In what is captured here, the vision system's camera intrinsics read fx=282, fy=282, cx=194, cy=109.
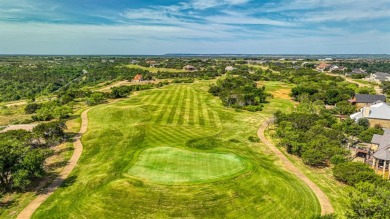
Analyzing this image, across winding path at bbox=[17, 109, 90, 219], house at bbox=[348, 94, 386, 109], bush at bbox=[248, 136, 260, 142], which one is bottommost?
bush at bbox=[248, 136, 260, 142]

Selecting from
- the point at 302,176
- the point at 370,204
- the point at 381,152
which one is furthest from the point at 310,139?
the point at 370,204

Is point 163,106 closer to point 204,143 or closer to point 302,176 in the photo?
point 204,143

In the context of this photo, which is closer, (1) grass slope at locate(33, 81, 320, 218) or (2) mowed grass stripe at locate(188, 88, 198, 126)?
(1) grass slope at locate(33, 81, 320, 218)

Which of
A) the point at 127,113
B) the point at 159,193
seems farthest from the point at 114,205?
the point at 127,113

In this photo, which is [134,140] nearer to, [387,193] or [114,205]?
[114,205]

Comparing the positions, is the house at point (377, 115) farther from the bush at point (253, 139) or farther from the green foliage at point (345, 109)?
the bush at point (253, 139)

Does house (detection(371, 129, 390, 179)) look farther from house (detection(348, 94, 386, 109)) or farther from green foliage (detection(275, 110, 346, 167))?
house (detection(348, 94, 386, 109))

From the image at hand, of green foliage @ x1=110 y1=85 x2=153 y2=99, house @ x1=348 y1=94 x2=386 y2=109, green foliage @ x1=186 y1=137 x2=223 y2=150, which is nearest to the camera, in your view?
green foliage @ x1=186 y1=137 x2=223 y2=150

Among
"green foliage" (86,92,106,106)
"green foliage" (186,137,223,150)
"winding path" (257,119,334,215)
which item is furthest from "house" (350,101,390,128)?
"green foliage" (86,92,106,106)
